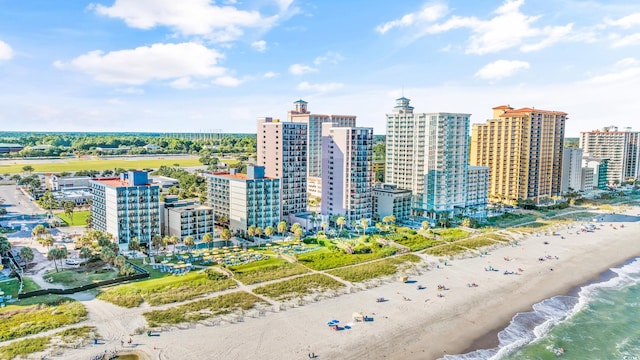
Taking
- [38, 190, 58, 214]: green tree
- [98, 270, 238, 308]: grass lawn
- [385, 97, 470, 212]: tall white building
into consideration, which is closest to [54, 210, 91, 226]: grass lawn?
[38, 190, 58, 214]: green tree

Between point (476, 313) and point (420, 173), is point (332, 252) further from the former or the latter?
point (420, 173)

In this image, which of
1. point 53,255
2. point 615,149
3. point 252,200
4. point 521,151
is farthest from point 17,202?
point 615,149

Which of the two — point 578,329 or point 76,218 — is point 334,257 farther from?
point 76,218

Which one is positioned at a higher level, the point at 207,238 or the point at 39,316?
the point at 207,238

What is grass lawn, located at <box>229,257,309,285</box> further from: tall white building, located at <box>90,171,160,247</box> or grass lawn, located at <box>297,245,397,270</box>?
tall white building, located at <box>90,171,160,247</box>

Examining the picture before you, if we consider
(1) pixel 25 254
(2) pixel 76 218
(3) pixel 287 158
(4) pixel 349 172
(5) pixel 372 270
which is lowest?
(5) pixel 372 270

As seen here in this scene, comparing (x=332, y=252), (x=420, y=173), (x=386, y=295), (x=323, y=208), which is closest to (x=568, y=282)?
(x=386, y=295)

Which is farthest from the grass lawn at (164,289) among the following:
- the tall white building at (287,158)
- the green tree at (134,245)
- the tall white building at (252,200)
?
the tall white building at (287,158)
